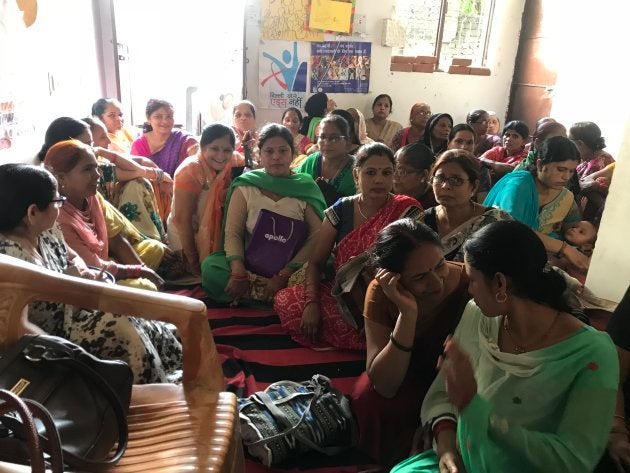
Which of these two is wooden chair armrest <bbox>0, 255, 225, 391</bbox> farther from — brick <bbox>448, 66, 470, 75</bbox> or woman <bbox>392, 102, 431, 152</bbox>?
brick <bbox>448, 66, 470, 75</bbox>

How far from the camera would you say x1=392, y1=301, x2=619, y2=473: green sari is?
1023 millimetres

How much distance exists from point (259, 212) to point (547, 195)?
4.95 ft

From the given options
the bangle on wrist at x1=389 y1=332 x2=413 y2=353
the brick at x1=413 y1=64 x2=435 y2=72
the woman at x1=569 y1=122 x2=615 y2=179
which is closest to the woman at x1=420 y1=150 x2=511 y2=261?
the bangle on wrist at x1=389 y1=332 x2=413 y2=353

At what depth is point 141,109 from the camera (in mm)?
4473

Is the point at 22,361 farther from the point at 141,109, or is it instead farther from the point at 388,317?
the point at 141,109

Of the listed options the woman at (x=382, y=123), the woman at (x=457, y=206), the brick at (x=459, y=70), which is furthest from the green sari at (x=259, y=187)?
the brick at (x=459, y=70)

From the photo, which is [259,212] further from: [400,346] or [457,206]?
[400,346]

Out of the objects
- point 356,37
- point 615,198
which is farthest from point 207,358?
point 356,37

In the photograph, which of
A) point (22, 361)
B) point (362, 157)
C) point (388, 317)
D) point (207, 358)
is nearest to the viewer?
point (22, 361)

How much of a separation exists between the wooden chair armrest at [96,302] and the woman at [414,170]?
4.95 feet

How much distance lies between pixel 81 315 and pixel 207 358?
676 mm

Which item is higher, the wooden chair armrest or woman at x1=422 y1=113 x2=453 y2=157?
woman at x1=422 y1=113 x2=453 y2=157

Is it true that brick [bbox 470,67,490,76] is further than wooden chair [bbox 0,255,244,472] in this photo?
Yes

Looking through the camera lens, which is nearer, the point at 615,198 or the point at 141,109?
the point at 615,198
